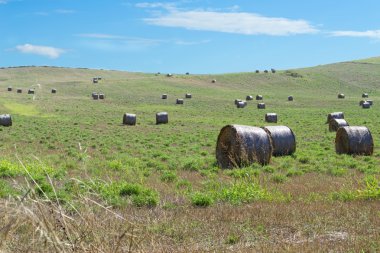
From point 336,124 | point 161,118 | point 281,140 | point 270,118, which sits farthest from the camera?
point 270,118

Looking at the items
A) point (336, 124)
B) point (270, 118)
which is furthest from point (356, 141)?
point (270, 118)

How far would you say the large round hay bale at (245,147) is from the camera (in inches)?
643

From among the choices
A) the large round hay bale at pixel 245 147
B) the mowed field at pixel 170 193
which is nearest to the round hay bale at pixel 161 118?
the mowed field at pixel 170 193

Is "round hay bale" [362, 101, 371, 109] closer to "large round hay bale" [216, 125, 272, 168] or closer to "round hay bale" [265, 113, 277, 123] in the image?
"round hay bale" [265, 113, 277, 123]

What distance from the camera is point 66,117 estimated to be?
142 feet

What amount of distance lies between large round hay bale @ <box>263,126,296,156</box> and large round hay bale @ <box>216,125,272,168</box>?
104 inches

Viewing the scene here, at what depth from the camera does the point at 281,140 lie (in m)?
19.6

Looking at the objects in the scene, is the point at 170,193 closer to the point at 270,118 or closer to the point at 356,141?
the point at 356,141

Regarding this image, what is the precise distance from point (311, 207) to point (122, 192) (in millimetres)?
4431

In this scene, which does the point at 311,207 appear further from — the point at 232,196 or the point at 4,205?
the point at 4,205

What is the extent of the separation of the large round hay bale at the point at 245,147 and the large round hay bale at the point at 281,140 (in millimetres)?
2636

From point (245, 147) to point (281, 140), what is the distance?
3.70 meters

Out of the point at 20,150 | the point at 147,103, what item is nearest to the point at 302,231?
the point at 20,150

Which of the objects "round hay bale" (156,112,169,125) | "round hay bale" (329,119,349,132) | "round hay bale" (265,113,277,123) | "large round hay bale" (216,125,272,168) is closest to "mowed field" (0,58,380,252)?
"large round hay bale" (216,125,272,168)
